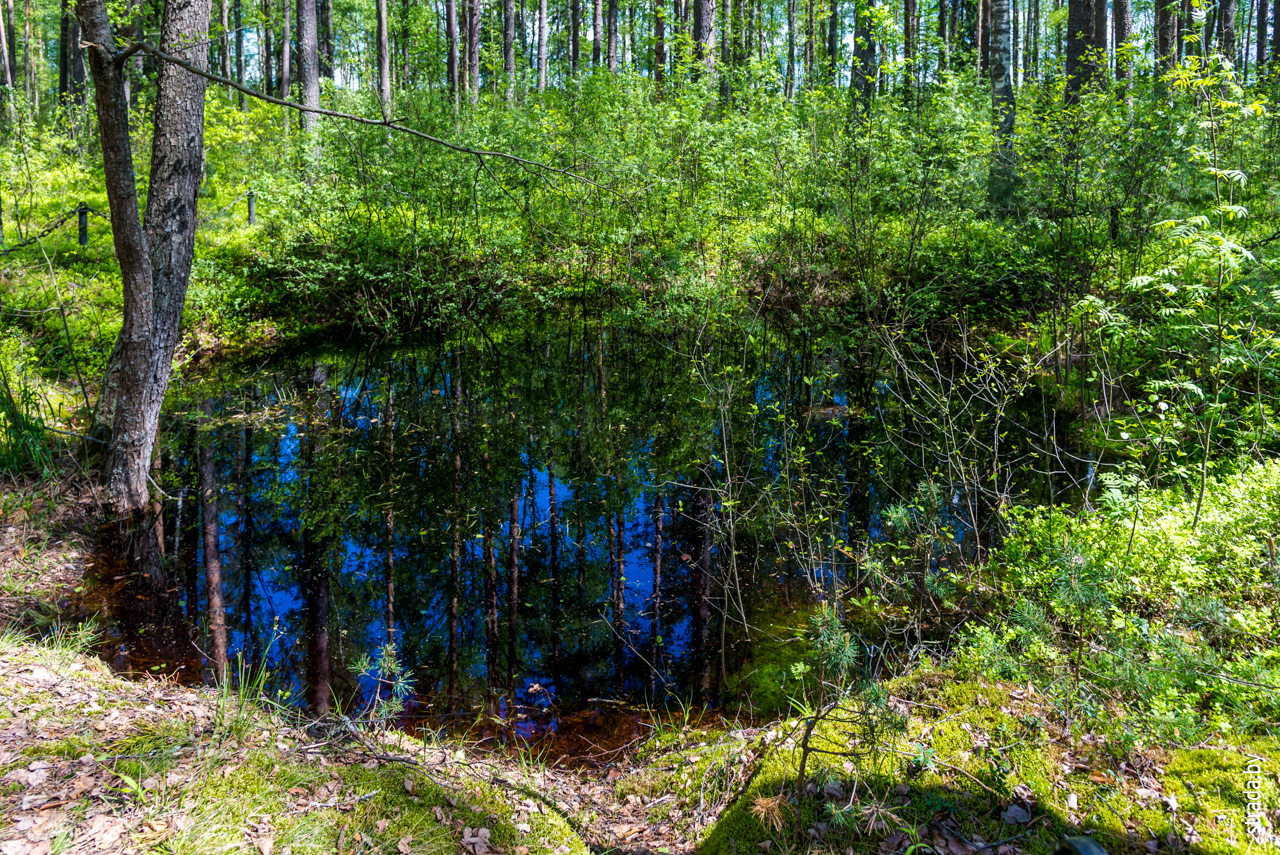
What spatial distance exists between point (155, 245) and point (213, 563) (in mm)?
2737

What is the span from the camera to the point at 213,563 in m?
5.76

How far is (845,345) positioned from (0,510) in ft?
35.5

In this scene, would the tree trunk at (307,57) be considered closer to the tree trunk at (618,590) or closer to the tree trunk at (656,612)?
the tree trunk at (618,590)

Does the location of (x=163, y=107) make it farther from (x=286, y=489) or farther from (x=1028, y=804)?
(x=1028, y=804)

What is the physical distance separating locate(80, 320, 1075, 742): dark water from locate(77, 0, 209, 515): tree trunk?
26.4 inches

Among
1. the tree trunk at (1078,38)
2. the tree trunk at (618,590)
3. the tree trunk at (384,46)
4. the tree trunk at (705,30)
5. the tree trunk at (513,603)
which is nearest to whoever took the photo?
the tree trunk at (513,603)

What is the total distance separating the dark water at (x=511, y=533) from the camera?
15.6ft

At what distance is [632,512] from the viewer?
6812 millimetres

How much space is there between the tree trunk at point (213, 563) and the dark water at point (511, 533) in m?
0.05

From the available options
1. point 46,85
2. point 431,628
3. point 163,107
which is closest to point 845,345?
point 431,628

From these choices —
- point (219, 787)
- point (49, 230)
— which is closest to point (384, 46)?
point (49, 230)

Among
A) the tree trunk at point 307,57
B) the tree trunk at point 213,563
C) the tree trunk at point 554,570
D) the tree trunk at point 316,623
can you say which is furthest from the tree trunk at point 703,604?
the tree trunk at point 307,57

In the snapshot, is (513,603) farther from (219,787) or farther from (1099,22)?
(1099,22)

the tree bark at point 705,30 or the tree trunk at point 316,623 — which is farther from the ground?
the tree bark at point 705,30
